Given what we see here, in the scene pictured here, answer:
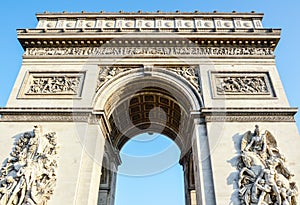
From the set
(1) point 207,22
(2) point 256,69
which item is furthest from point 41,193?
(1) point 207,22

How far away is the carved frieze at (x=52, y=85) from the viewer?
10930 mm

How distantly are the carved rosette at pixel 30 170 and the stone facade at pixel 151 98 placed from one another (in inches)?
1.8

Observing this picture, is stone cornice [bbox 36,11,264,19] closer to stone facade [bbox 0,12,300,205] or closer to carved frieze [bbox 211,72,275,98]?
stone facade [bbox 0,12,300,205]

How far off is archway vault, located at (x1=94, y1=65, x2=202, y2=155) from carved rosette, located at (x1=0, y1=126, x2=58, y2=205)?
2.44 metres

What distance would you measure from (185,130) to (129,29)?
5.58m

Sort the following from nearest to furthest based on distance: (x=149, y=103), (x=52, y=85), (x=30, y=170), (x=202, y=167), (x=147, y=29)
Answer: (x=30, y=170)
(x=202, y=167)
(x=52, y=85)
(x=147, y=29)
(x=149, y=103)

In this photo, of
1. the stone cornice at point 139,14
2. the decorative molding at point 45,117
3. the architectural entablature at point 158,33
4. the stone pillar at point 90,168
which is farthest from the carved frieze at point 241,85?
the decorative molding at point 45,117

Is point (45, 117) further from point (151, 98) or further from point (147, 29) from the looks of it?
point (147, 29)

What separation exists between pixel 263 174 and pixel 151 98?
642 centimetres

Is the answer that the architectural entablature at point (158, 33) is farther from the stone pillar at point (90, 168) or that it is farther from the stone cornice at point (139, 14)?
the stone pillar at point (90, 168)

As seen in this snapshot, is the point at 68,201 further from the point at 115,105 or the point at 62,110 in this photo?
the point at 115,105

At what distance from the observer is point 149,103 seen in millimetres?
13539

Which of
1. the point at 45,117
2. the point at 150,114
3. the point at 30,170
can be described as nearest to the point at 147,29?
the point at 150,114

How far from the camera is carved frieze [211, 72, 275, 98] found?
10.8m
